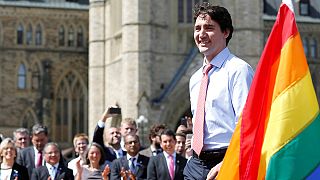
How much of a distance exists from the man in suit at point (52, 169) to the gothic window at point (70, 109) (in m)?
32.2

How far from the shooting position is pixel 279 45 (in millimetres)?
5152

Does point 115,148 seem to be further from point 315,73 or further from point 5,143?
point 315,73

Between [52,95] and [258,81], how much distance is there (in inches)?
1517

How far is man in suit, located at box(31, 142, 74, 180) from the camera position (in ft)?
35.1

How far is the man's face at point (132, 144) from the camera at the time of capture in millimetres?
10398

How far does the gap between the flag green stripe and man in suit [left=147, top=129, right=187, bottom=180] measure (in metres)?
5.25

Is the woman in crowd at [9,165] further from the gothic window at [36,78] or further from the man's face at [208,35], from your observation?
the gothic window at [36,78]

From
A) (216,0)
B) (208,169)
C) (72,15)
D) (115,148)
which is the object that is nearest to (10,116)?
(72,15)

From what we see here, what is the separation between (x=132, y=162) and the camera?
35.0ft

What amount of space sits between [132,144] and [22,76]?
109 feet

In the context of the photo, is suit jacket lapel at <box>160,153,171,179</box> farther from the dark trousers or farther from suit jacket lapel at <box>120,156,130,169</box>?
the dark trousers

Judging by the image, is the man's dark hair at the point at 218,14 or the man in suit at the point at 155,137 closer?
the man's dark hair at the point at 218,14

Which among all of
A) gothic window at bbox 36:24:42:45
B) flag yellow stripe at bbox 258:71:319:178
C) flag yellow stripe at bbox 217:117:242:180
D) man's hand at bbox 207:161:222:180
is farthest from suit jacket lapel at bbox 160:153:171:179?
gothic window at bbox 36:24:42:45

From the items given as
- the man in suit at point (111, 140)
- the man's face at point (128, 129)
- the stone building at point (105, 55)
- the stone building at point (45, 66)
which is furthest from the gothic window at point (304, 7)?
the man's face at point (128, 129)
